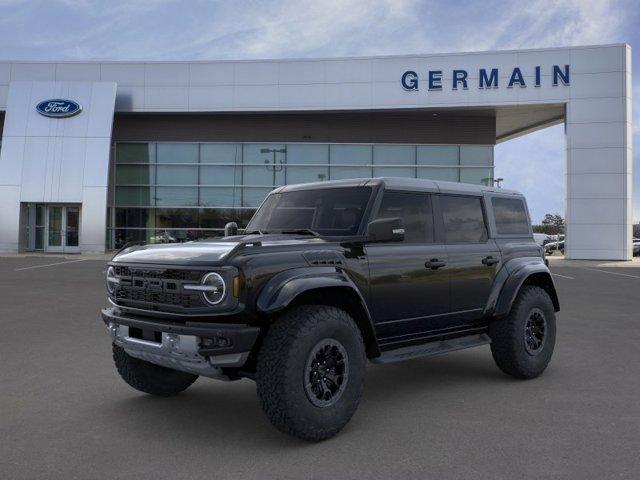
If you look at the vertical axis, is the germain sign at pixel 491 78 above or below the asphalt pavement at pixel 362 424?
above

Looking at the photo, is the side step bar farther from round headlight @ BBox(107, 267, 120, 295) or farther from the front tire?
round headlight @ BBox(107, 267, 120, 295)

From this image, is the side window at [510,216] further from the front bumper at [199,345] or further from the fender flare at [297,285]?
the front bumper at [199,345]

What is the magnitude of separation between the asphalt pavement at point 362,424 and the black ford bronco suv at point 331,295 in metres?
0.31

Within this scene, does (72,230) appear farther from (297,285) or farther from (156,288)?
(297,285)

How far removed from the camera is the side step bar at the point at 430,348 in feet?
15.0

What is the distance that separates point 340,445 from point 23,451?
2069mm

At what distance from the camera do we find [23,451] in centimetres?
382

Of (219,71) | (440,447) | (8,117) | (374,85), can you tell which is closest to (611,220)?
(374,85)

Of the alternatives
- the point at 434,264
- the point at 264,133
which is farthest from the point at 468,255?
the point at 264,133

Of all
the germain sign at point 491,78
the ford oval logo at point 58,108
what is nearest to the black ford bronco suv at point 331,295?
the germain sign at point 491,78

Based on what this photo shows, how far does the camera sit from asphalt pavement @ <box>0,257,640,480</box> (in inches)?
140

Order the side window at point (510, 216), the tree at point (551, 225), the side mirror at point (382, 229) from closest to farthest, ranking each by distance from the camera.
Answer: the side mirror at point (382, 229)
the side window at point (510, 216)
the tree at point (551, 225)

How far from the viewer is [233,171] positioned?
96.4 feet

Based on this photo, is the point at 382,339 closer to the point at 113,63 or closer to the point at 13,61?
the point at 113,63
